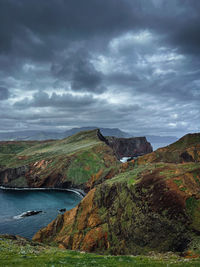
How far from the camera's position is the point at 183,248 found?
2561 centimetres

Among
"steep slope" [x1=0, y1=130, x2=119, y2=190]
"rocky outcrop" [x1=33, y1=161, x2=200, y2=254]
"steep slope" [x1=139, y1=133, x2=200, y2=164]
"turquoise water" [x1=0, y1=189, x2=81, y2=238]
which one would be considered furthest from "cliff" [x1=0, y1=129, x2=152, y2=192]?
"rocky outcrop" [x1=33, y1=161, x2=200, y2=254]

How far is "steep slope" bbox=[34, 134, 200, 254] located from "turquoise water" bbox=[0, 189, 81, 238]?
2893cm

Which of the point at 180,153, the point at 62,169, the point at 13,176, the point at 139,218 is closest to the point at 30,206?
the point at 62,169

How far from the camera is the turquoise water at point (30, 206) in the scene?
7012cm

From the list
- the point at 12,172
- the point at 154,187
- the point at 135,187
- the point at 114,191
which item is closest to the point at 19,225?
the point at 114,191

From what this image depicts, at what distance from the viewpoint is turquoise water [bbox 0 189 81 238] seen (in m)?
70.1

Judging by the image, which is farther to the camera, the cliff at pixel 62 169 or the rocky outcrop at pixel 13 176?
the rocky outcrop at pixel 13 176

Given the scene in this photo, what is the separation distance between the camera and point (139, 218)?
33500mm

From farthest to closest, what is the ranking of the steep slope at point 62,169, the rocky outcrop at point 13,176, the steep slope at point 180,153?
1. the rocky outcrop at point 13,176
2. the steep slope at point 62,169
3. the steep slope at point 180,153

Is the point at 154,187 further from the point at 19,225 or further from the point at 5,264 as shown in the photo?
the point at 19,225

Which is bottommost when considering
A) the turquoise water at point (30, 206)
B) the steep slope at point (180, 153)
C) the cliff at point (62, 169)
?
the turquoise water at point (30, 206)

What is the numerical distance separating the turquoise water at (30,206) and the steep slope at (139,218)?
94.9ft

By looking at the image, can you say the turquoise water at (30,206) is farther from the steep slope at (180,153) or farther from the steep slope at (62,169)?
the steep slope at (180,153)

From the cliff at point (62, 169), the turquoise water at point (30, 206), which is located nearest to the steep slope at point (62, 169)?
the cliff at point (62, 169)
